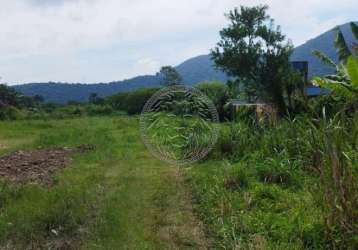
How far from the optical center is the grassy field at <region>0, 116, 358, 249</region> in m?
4.55

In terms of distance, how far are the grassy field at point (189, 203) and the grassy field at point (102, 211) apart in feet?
0.03

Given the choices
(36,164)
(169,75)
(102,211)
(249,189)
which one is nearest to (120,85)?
(169,75)

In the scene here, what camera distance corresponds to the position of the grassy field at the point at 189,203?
Result: 179 inches

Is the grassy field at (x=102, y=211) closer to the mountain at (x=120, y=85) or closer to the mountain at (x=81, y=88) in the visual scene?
the mountain at (x=120, y=85)

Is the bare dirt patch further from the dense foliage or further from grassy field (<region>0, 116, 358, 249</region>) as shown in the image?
the dense foliage

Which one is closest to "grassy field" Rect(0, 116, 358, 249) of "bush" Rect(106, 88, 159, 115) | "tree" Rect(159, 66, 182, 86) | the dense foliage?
the dense foliage

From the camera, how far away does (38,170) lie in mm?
9141

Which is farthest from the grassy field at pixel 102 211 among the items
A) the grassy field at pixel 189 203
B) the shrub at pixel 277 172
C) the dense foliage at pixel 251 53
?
the dense foliage at pixel 251 53

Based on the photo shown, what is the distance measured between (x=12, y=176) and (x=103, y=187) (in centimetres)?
209

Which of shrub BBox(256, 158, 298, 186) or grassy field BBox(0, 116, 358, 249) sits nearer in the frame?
grassy field BBox(0, 116, 358, 249)

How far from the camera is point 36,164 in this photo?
9.93 m

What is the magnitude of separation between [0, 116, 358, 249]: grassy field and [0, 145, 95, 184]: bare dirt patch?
34cm

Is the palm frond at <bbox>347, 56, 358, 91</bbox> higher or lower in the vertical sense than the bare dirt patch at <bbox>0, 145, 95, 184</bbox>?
higher

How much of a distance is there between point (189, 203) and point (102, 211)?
1.17 m
